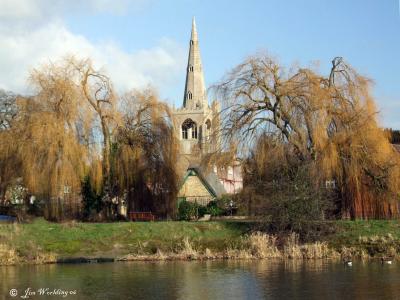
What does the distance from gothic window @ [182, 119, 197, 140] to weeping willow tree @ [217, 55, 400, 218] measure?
208 feet

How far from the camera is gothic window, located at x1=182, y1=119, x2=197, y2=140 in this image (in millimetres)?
102250

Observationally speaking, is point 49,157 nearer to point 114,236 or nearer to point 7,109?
point 114,236

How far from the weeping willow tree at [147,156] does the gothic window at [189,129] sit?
59470 mm

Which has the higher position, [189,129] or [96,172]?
[189,129]

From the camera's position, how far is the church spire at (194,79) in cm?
9506

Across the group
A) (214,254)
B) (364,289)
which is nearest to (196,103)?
(214,254)

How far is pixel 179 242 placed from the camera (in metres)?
33.2

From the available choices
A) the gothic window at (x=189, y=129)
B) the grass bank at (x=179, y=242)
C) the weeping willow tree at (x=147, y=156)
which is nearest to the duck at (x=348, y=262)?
the grass bank at (x=179, y=242)

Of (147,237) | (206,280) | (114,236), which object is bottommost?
(206,280)

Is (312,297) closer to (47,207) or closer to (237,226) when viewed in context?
(237,226)

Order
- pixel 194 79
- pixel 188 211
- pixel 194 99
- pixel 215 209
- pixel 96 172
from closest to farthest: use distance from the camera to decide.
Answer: pixel 96 172, pixel 188 211, pixel 215 209, pixel 194 79, pixel 194 99

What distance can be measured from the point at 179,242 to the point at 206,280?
9.79 metres

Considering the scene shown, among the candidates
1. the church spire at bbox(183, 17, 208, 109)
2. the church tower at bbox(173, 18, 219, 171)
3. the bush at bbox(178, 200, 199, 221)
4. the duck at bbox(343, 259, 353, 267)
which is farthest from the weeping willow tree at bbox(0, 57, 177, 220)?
the church spire at bbox(183, 17, 208, 109)

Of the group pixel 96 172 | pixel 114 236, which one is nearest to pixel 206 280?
pixel 114 236
